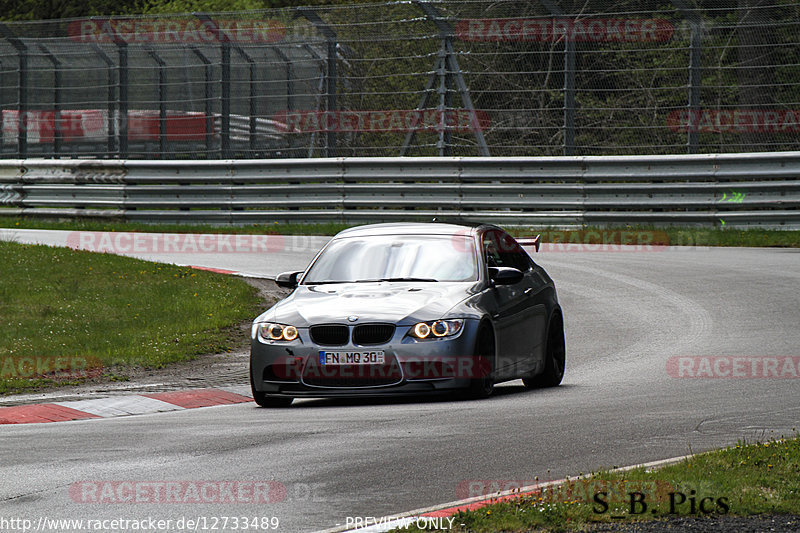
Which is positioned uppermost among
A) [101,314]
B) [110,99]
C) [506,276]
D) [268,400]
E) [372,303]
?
[110,99]

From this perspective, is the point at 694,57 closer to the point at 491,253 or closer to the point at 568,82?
the point at 568,82

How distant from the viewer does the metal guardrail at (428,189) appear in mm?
20641

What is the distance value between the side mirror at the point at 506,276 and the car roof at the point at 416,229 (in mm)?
761

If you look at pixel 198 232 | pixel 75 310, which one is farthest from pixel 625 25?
pixel 75 310

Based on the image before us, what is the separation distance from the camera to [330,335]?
941 centimetres

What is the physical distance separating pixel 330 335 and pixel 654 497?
3.93 m

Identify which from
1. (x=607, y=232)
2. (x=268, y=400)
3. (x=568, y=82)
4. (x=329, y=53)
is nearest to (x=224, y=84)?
(x=329, y=53)

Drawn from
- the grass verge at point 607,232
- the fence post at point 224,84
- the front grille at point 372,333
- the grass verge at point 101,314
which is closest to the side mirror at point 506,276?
the front grille at point 372,333

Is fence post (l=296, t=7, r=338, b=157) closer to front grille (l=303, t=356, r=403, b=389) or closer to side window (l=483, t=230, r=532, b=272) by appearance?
side window (l=483, t=230, r=532, b=272)

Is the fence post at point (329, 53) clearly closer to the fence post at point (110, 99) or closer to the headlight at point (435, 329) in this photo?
the fence post at point (110, 99)

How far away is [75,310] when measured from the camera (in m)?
14.5

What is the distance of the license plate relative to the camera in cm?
927

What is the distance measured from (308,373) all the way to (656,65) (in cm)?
1292

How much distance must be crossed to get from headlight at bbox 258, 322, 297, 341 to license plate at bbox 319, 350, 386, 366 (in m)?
0.31
